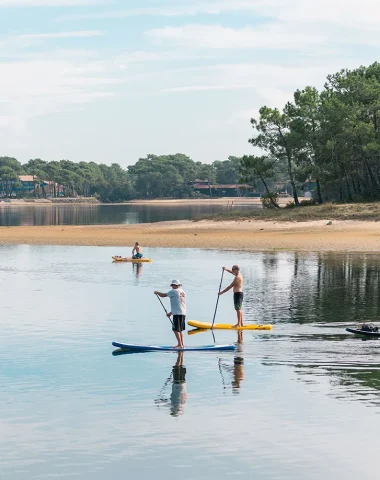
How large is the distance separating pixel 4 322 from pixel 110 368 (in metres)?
9.05

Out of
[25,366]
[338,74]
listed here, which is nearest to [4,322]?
[25,366]

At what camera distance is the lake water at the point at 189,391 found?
55.9 ft

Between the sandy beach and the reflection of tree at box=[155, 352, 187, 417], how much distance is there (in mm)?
36889

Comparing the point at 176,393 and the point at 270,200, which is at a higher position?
the point at 270,200

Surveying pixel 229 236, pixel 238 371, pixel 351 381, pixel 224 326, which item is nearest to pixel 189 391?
pixel 238 371

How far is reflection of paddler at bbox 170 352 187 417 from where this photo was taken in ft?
66.6

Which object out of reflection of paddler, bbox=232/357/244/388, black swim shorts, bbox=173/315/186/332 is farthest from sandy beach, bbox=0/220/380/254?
reflection of paddler, bbox=232/357/244/388

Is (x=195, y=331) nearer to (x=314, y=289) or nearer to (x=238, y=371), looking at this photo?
(x=238, y=371)

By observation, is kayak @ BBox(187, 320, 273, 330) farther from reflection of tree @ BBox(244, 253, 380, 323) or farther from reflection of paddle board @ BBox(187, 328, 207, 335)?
reflection of tree @ BBox(244, 253, 380, 323)

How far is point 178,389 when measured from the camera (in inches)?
866

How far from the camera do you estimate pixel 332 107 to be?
9106 centimetres

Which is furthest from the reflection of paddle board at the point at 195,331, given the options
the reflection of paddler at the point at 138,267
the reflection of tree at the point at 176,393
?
the reflection of paddler at the point at 138,267

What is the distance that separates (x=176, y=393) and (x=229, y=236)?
5010 centimetres

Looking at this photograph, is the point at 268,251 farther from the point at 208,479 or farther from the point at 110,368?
the point at 208,479
